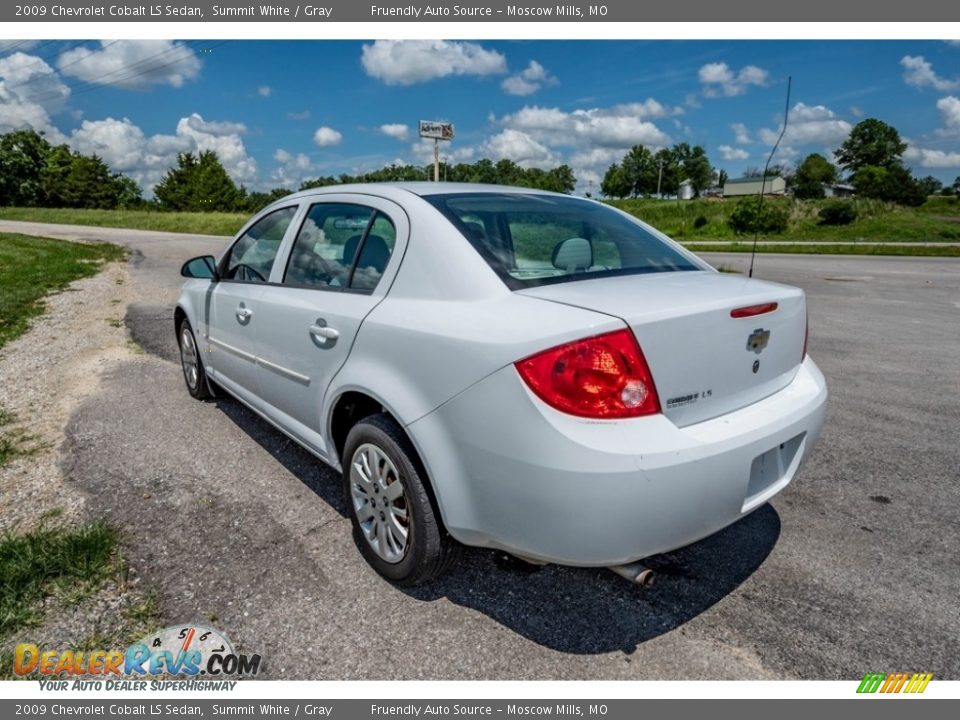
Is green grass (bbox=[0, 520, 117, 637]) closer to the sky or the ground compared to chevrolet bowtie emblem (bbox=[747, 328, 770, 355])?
closer to the ground

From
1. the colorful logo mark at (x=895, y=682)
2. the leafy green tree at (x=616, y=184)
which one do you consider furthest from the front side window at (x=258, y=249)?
the leafy green tree at (x=616, y=184)

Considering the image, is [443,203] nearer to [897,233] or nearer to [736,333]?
[736,333]

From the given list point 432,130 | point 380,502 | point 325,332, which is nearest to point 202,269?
point 325,332

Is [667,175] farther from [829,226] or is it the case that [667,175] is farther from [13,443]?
[13,443]

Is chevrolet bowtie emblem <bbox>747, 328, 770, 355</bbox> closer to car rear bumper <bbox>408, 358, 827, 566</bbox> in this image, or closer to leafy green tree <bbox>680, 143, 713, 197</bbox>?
car rear bumper <bbox>408, 358, 827, 566</bbox>

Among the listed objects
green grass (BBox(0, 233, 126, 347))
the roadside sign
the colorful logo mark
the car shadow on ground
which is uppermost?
the roadside sign

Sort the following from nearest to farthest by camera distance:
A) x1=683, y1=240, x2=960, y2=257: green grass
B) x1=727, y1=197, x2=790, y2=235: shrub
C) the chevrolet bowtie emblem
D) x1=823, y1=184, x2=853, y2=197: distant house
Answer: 1. the chevrolet bowtie emblem
2. x1=683, y1=240, x2=960, y2=257: green grass
3. x1=727, y1=197, x2=790, y2=235: shrub
4. x1=823, y1=184, x2=853, y2=197: distant house

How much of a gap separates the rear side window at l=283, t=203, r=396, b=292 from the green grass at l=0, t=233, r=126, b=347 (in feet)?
17.2

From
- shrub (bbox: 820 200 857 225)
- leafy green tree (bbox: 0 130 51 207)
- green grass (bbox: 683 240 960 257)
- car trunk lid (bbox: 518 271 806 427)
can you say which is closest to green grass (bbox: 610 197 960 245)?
shrub (bbox: 820 200 857 225)

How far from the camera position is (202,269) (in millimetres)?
4223

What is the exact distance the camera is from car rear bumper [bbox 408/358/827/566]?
1799 millimetres

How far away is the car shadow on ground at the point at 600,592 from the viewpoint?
2238 mm
